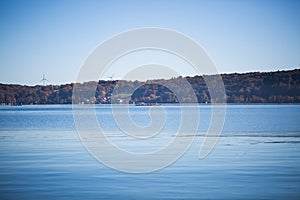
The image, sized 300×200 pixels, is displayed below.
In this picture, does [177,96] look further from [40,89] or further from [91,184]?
[91,184]

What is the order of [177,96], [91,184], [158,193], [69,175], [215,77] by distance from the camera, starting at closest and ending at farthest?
[158,193], [91,184], [69,175], [215,77], [177,96]

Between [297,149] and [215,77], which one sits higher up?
[215,77]

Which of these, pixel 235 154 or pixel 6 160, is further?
pixel 235 154

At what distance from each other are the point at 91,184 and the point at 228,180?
3876mm

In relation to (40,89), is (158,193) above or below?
below

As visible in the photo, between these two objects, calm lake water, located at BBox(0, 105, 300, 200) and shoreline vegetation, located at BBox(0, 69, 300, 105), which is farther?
shoreline vegetation, located at BBox(0, 69, 300, 105)

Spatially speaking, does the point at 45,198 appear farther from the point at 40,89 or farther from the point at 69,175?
the point at 40,89

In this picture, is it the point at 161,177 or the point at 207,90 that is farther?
the point at 207,90

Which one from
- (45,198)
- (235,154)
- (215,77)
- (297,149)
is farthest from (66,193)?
(215,77)

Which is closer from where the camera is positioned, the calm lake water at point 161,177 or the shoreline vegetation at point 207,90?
the calm lake water at point 161,177

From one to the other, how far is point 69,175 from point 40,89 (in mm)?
173863

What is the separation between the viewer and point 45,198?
11.4m

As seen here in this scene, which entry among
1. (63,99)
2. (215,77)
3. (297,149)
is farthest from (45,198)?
(63,99)

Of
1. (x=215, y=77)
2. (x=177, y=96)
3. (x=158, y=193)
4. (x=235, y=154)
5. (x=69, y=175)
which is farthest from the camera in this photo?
(x=177, y=96)
